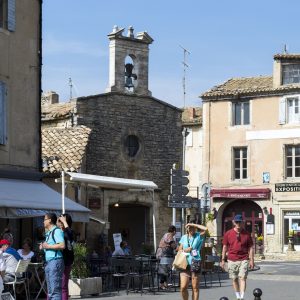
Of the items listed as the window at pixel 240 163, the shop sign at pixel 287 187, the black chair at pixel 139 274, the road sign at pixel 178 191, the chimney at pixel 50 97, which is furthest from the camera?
the chimney at pixel 50 97

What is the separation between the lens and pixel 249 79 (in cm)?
5144

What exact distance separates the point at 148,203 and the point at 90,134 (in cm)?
316

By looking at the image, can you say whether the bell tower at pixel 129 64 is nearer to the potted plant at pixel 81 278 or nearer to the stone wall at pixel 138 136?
the stone wall at pixel 138 136

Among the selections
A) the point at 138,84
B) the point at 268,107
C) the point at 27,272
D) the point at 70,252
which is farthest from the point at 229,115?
the point at 70,252

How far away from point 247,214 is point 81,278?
30442 millimetres

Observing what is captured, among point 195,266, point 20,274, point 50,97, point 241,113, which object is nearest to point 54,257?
point 195,266

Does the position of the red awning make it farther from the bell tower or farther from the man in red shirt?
the man in red shirt

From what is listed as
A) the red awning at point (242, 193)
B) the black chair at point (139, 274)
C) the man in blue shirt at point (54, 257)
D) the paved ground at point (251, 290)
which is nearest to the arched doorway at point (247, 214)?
the red awning at point (242, 193)

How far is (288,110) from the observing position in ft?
159

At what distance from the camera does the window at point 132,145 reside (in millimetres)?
34156

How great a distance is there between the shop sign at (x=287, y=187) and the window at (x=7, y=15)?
88.8 feet

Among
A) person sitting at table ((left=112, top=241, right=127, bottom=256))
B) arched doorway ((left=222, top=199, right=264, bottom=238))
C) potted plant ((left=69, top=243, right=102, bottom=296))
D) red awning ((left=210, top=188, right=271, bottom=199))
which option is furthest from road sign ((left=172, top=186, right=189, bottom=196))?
arched doorway ((left=222, top=199, right=264, bottom=238))

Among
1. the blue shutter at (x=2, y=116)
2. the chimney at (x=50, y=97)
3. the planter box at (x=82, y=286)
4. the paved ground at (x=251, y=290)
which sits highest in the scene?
the chimney at (x=50, y=97)

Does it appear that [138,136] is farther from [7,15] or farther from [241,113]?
[241,113]
